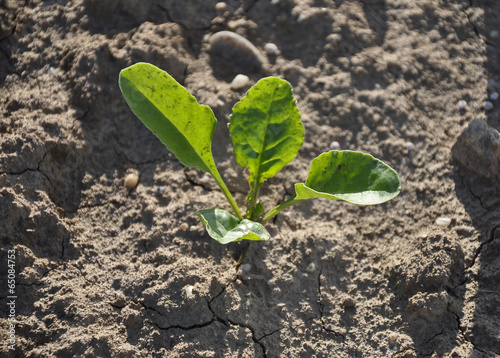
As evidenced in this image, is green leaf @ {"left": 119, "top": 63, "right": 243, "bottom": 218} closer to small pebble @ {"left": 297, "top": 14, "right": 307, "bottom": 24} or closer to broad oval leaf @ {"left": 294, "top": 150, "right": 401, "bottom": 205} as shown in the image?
broad oval leaf @ {"left": 294, "top": 150, "right": 401, "bottom": 205}

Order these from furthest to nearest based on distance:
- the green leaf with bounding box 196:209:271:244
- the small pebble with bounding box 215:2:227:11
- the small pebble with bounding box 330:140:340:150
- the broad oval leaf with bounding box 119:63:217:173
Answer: the small pebble with bounding box 215:2:227:11, the small pebble with bounding box 330:140:340:150, the broad oval leaf with bounding box 119:63:217:173, the green leaf with bounding box 196:209:271:244

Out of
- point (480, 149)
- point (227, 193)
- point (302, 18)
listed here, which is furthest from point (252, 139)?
point (480, 149)

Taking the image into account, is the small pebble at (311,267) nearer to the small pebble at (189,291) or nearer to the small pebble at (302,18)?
the small pebble at (189,291)

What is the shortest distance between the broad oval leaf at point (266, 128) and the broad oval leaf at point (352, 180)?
137 mm

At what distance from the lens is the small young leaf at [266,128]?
179 cm

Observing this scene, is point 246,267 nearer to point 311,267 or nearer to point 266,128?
point 311,267

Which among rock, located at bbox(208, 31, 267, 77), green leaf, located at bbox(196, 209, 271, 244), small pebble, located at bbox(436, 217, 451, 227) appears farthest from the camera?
rock, located at bbox(208, 31, 267, 77)

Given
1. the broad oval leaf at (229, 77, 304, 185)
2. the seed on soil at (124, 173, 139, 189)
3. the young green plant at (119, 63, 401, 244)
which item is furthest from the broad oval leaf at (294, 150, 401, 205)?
the seed on soil at (124, 173, 139, 189)

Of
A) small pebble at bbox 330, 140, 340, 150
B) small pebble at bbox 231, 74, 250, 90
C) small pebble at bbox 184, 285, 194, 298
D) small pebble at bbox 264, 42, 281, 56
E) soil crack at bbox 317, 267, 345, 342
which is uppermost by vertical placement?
small pebble at bbox 264, 42, 281, 56

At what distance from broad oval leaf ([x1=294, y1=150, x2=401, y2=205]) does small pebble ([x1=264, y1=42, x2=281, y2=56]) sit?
28.2 inches

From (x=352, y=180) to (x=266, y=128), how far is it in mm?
361

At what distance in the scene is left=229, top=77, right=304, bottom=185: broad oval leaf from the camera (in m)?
1.79

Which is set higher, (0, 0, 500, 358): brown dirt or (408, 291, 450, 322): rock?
(0, 0, 500, 358): brown dirt

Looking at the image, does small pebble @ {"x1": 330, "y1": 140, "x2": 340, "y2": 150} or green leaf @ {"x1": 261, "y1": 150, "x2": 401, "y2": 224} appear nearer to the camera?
green leaf @ {"x1": 261, "y1": 150, "x2": 401, "y2": 224}
